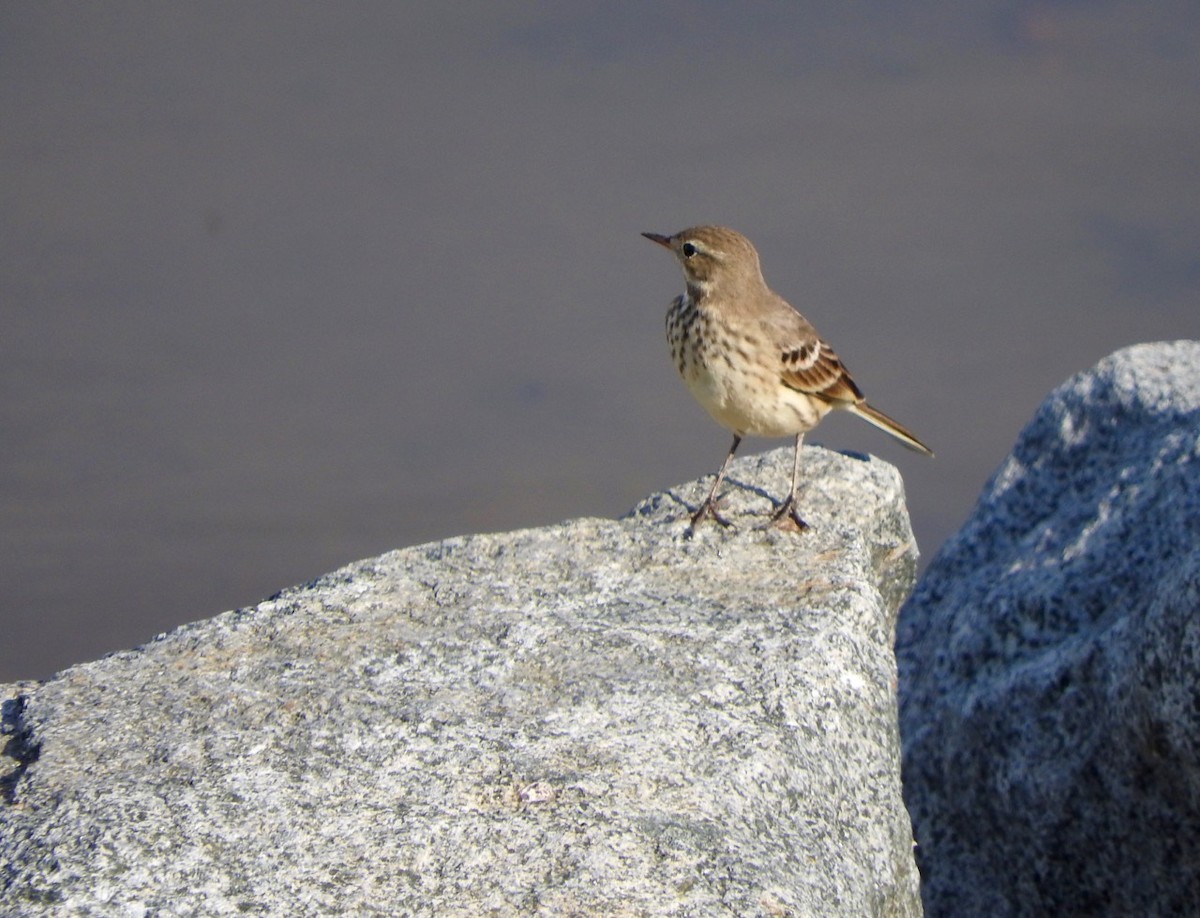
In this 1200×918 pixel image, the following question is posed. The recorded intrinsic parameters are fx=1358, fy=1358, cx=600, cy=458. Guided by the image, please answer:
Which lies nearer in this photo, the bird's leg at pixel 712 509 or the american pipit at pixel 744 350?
the bird's leg at pixel 712 509

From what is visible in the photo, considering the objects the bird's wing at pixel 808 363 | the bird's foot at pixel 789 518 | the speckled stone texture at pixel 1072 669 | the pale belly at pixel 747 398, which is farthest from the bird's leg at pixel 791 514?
the speckled stone texture at pixel 1072 669

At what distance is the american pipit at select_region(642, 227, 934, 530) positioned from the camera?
6.41 meters

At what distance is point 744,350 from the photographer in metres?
6.42

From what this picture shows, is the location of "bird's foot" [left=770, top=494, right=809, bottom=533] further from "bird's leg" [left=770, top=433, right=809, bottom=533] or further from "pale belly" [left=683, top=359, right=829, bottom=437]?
"pale belly" [left=683, top=359, right=829, bottom=437]

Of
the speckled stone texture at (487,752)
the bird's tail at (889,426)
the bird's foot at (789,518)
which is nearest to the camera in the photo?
the speckled stone texture at (487,752)

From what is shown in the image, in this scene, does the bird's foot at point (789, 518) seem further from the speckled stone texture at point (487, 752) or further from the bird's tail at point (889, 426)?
the bird's tail at point (889, 426)

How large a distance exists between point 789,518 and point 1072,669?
1.24 m

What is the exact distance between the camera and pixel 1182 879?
5.03 m

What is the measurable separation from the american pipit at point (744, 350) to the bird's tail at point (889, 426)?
40 centimetres

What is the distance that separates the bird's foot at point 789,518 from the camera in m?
5.42

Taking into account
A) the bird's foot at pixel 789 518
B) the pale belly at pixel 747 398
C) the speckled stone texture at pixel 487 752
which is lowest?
the speckled stone texture at pixel 487 752

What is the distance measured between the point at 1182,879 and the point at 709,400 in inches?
112

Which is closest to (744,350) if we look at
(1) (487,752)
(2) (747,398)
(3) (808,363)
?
(2) (747,398)

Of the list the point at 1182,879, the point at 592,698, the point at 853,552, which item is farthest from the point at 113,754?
the point at 1182,879
